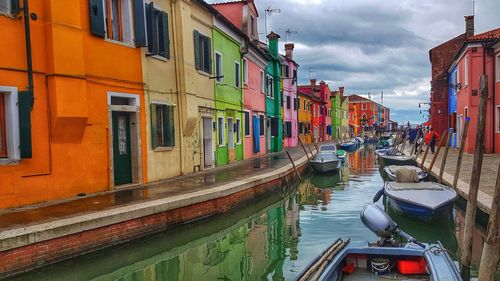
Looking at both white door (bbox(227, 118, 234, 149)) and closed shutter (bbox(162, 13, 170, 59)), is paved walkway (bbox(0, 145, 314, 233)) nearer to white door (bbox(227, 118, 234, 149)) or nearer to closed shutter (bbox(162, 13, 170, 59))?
closed shutter (bbox(162, 13, 170, 59))

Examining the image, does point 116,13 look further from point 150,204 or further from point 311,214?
point 311,214

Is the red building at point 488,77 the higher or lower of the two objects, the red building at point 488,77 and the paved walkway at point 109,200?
the higher

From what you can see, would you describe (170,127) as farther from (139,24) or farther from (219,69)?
(219,69)

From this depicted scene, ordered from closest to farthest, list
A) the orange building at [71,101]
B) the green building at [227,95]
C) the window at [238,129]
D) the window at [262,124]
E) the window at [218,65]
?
the orange building at [71,101]
the green building at [227,95]
the window at [218,65]
the window at [238,129]
the window at [262,124]

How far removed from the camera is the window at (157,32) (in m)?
12.2

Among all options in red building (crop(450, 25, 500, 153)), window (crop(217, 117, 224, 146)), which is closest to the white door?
window (crop(217, 117, 224, 146))

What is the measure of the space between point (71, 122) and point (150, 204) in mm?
2682

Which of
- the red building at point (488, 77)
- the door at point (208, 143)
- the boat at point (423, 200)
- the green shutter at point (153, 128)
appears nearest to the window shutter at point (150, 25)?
the green shutter at point (153, 128)

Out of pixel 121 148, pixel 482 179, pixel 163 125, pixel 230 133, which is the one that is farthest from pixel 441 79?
pixel 121 148

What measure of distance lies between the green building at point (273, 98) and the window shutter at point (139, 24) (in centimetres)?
1632

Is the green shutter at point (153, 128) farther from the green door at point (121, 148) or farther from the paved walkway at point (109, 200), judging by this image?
the paved walkway at point (109, 200)

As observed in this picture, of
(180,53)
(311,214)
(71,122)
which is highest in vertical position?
(180,53)

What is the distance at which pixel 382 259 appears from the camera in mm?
5980

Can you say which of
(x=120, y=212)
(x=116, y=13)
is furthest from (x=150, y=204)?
(x=116, y=13)
